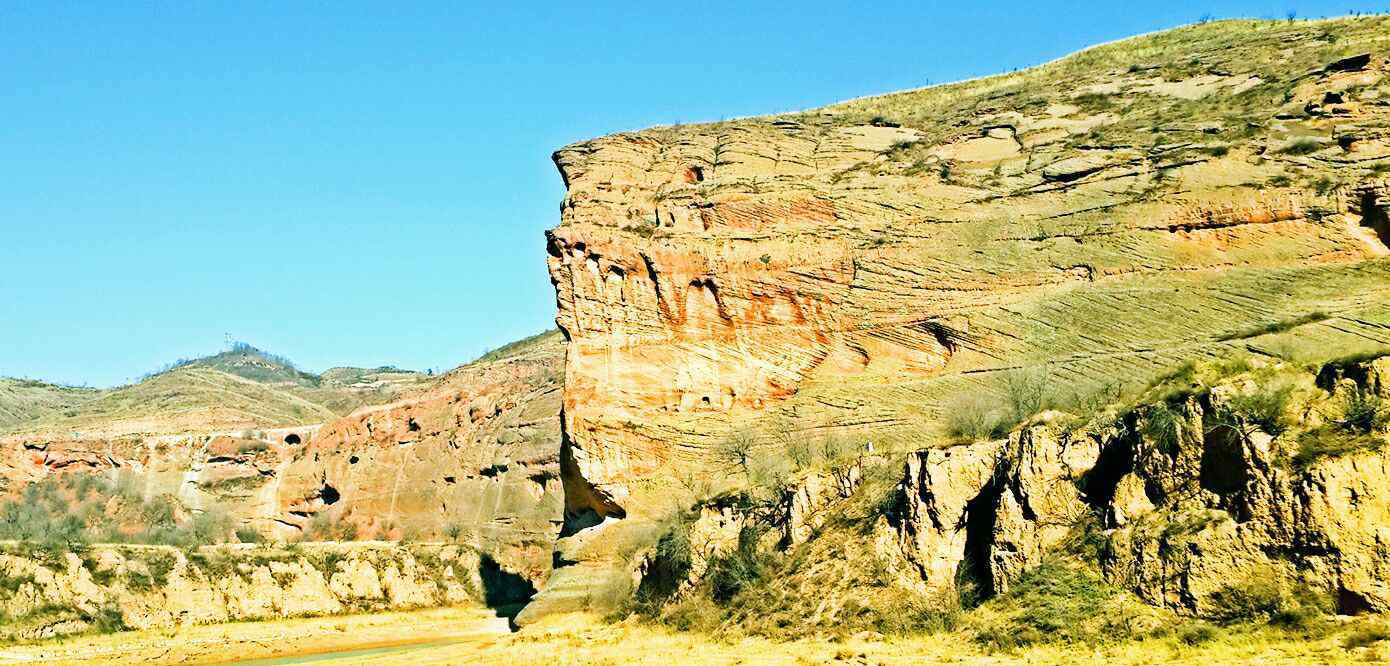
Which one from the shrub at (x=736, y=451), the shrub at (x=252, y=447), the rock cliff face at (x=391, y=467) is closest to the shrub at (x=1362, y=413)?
the shrub at (x=736, y=451)

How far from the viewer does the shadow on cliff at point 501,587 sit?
61078mm

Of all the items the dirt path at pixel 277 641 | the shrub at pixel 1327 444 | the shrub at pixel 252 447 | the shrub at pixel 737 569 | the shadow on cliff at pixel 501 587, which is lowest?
the dirt path at pixel 277 641

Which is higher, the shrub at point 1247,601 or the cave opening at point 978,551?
the cave opening at point 978,551

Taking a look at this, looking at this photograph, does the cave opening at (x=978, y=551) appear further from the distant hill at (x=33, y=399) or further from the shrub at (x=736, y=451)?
the distant hill at (x=33, y=399)

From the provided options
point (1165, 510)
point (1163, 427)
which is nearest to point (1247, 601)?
point (1165, 510)

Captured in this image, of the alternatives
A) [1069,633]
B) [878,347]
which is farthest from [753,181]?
[1069,633]

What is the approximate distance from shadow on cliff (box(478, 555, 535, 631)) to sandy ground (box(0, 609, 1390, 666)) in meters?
3.08

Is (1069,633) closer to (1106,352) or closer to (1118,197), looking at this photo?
(1106,352)

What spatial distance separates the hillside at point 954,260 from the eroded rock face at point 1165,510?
9.35 ft

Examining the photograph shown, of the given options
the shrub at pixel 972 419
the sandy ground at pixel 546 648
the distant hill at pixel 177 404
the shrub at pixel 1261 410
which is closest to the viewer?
the sandy ground at pixel 546 648

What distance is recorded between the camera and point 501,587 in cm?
6234

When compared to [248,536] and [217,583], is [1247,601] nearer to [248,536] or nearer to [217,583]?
[217,583]

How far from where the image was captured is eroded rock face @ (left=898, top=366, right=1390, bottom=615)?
20328 millimetres

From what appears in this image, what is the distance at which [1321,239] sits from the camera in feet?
105
